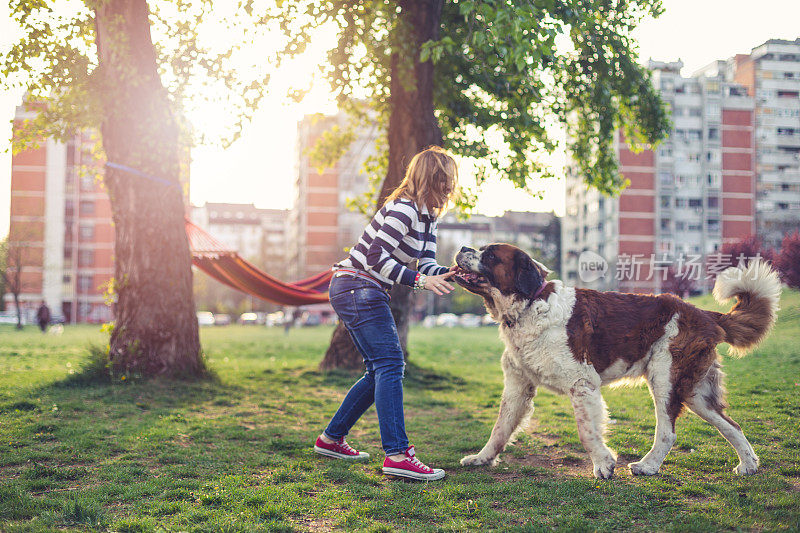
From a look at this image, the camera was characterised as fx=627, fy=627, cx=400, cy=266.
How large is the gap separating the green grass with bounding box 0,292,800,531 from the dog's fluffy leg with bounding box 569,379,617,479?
5.7 inches


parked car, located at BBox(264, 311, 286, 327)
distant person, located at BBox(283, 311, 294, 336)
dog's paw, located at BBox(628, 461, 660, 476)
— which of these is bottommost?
parked car, located at BBox(264, 311, 286, 327)

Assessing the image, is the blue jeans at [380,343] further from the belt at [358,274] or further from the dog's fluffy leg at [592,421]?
the dog's fluffy leg at [592,421]

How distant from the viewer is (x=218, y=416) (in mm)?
6164

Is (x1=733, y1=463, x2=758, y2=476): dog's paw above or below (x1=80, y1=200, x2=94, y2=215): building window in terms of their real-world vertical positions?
below

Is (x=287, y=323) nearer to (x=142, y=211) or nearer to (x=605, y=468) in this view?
(x=142, y=211)

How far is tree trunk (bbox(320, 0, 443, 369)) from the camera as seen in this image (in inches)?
360

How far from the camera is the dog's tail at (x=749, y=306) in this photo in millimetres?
4258

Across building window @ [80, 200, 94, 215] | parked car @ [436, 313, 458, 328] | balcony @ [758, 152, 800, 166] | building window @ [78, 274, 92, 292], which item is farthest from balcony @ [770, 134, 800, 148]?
building window @ [78, 274, 92, 292]

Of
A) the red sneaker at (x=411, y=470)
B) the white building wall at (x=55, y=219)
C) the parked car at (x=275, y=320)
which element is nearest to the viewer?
the red sneaker at (x=411, y=470)

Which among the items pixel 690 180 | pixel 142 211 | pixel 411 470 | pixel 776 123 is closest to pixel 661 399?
pixel 411 470

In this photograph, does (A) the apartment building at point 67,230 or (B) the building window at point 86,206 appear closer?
(A) the apartment building at point 67,230

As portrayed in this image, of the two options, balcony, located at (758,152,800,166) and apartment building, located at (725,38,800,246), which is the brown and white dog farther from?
balcony, located at (758,152,800,166)

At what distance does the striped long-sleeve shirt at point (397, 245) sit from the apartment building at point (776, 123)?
13400 millimetres

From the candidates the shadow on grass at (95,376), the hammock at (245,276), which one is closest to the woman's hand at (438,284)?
the shadow on grass at (95,376)
